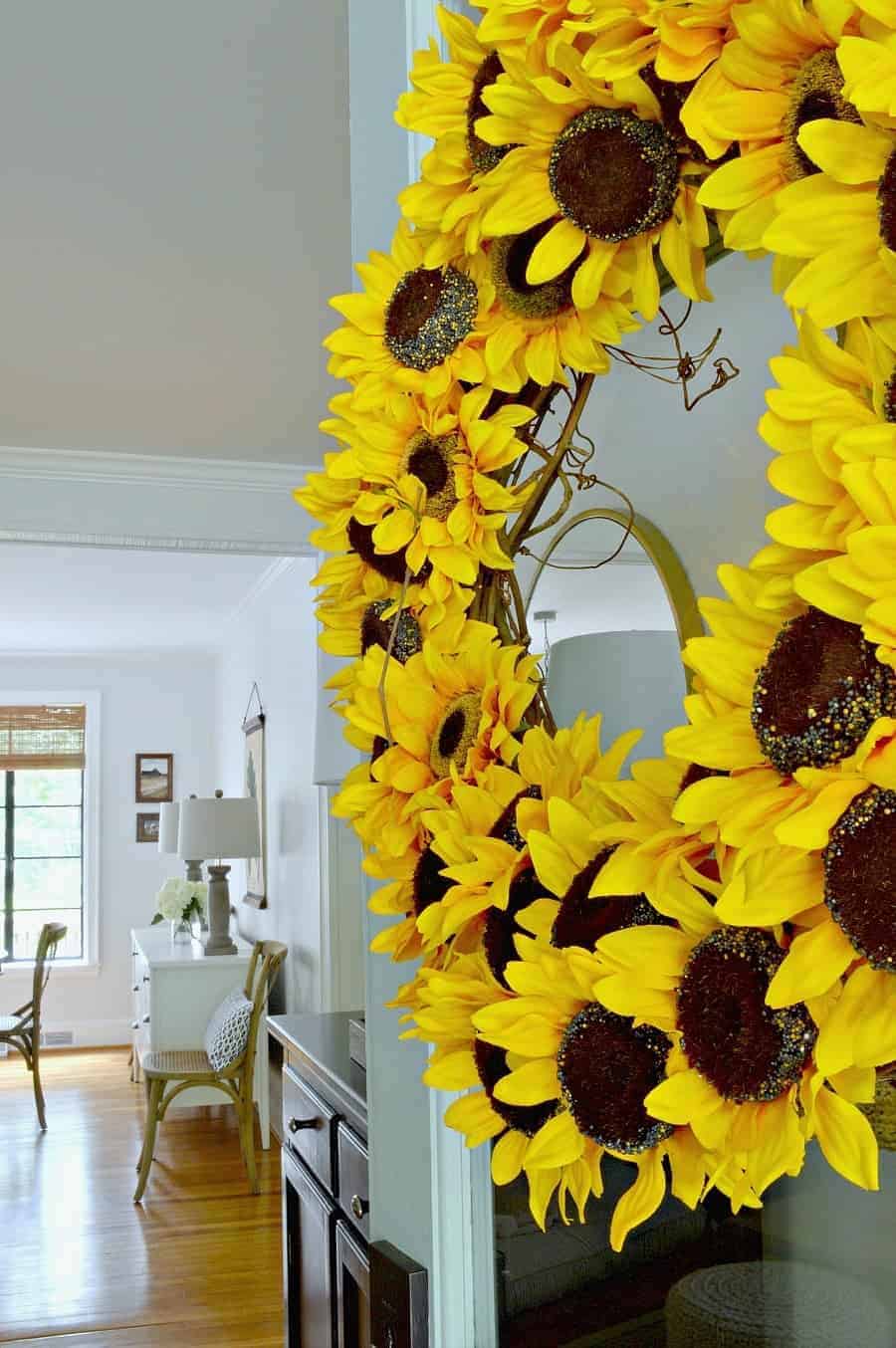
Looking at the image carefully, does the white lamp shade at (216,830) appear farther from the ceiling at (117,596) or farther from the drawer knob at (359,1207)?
the drawer knob at (359,1207)

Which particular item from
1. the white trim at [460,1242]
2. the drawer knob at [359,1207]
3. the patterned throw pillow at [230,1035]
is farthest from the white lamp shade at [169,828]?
the white trim at [460,1242]

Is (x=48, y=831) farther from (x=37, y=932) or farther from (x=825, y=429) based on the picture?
(x=825, y=429)

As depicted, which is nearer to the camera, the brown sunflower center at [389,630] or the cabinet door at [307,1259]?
the brown sunflower center at [389,630]

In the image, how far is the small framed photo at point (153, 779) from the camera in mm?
9047

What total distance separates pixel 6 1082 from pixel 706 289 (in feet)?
26.6

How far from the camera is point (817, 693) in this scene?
0.35 metres

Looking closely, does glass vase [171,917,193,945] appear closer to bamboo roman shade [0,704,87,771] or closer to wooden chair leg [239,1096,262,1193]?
wooden chair leg [239,1096,262,1193]

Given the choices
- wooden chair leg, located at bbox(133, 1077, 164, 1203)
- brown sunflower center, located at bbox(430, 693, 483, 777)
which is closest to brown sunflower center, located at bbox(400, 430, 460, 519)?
brown sunflower center, located at bbox(430, 693, 483, 777)

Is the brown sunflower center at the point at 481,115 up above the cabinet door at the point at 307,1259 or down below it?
above

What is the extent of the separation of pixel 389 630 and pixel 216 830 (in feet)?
17.3

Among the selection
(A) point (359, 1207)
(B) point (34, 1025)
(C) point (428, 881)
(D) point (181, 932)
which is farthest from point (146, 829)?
(C) point (428, 881)

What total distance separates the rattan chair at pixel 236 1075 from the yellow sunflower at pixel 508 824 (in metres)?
4.58

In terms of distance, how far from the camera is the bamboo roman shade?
8.89 m

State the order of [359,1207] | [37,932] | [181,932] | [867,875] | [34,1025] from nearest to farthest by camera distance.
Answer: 1. [867,875]
2. [359,1207]
3. [34,1025]
4. [181,932]
5. [37,932]
